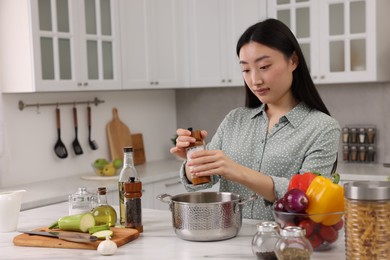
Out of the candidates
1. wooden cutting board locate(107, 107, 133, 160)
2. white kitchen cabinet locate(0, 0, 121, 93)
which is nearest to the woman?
white kitchen cabinet locate(0, 0, 121, 93)

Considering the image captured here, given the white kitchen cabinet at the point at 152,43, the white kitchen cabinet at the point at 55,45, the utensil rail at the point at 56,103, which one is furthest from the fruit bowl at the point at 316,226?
the white kitchen cabinet at the point at 152,43

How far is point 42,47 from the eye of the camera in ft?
12.1

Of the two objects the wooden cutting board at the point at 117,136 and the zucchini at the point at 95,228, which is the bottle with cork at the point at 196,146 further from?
the wooden cutting board at the point at 117,136

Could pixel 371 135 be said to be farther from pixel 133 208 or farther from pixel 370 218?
pixel 370 218

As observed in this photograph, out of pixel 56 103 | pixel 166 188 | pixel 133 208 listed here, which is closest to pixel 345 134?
pixel 166 188

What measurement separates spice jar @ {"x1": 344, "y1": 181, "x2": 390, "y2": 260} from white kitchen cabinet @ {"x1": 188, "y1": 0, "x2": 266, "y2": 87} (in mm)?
3078

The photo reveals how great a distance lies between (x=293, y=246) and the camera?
4.73ft

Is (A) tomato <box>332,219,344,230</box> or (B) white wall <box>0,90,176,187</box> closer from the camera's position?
(A) tomato <box>332,219,344,230</box>

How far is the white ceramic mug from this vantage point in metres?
2.09

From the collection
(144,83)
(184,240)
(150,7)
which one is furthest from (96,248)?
(150,7)

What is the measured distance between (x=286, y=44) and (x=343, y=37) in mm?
2020

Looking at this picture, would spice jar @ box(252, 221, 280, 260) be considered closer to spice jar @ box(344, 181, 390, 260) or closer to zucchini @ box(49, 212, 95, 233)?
spice jar @ box(344, 181, 390, 260)

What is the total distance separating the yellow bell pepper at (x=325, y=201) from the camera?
5.19ft

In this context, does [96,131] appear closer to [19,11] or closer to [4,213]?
[19,11]
